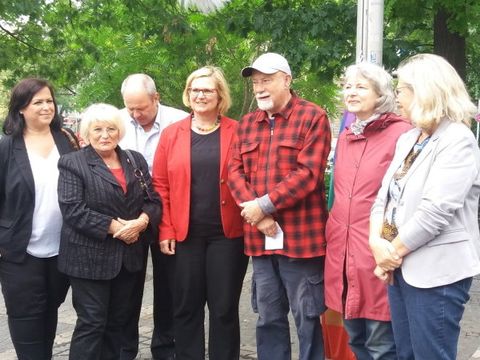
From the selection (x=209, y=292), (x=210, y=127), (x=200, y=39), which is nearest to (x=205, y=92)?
(x=210, y=127)

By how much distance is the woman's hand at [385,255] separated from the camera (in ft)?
10.1

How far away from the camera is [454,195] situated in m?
2.89

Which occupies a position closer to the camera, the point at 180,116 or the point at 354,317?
the point at 354,317

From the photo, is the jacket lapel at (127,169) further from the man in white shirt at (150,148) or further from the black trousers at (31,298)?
the black trousers at (31,298)

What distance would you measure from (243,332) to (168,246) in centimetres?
149

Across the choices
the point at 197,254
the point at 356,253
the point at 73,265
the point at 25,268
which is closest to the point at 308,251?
the point at 356,253

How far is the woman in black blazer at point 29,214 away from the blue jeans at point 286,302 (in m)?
1.24

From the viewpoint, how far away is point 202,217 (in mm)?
4156

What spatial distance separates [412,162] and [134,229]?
1.72 meters

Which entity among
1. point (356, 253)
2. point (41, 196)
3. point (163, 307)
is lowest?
point (163, 307)

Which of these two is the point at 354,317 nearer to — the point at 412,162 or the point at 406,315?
the point at 406,315

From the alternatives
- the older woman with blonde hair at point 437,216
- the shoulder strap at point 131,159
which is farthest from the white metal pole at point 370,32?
the older woman with blonde hair at point 437,216

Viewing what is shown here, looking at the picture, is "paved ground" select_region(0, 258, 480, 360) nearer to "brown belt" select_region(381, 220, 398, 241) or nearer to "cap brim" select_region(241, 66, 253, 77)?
"brown belt" select_region(381, 220, 398, 241)

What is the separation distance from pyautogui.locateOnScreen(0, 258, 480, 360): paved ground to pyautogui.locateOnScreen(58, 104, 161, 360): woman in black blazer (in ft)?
3.00
